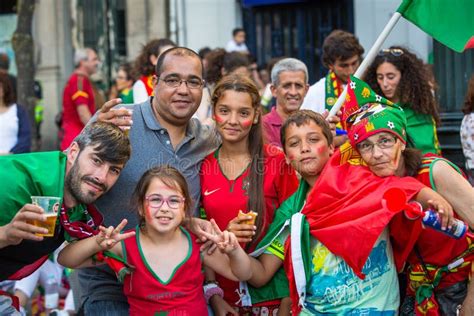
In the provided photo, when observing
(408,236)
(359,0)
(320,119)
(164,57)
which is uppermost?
(359,0)

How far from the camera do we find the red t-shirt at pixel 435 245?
170 inches

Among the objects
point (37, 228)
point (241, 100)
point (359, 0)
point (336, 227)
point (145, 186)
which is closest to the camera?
point (37, 228)

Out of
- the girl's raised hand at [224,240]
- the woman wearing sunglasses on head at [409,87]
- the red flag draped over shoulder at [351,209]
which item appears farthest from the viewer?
the woman wearing sunglasses on head at [409,87]

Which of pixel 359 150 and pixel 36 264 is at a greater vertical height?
pixel 359 150

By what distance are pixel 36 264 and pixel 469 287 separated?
245 cm

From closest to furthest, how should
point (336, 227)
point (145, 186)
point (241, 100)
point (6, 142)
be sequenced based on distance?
point (336, 227) → point (145, 186) → point (241, 100) → point (6, 142)

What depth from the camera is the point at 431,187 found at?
4.27m

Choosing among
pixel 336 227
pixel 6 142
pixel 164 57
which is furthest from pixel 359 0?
pixel 336 227

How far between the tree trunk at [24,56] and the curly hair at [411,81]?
616 centimetres

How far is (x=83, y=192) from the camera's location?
4398 mm

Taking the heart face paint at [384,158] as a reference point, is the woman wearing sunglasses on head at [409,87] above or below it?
above

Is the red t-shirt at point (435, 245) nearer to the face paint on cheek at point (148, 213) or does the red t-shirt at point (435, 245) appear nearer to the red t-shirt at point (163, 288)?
the red t-shirt at point (163, 288)

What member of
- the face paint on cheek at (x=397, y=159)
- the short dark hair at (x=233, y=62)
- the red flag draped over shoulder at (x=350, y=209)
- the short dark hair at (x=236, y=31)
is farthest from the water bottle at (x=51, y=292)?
the short dark hair at (x=236, y=31)

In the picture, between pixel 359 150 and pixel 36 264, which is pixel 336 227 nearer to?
pixel 359 150
